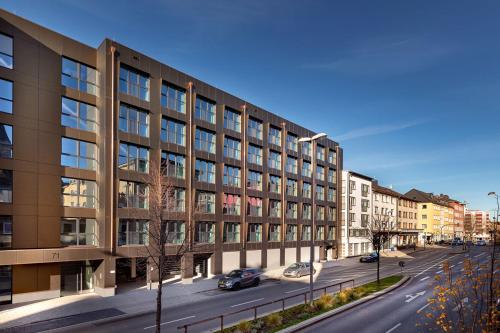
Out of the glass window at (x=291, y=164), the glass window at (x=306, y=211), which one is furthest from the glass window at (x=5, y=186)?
the glass window at (x=306, y=211)

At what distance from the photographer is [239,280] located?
101 feet

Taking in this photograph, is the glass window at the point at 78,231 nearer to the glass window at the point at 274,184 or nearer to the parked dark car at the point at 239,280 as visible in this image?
the parked dark car at the point at 239,280

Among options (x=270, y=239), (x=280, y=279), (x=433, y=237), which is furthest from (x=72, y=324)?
(x=433, y=237)

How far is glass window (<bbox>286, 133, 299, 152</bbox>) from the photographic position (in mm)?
50375

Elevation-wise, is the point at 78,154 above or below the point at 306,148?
below

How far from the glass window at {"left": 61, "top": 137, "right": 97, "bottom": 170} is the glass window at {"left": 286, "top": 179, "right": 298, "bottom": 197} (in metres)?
A: 27.1

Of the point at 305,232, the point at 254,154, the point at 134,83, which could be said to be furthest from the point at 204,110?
the point at 305,232

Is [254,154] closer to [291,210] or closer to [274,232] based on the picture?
[274,232]

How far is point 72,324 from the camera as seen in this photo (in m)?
20.0

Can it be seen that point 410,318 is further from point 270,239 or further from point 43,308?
point 270,239

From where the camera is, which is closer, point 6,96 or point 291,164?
point 6,96

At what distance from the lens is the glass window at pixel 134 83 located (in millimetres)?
30531

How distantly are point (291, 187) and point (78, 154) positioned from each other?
29331 mm

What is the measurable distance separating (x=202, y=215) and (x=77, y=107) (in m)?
15.1
